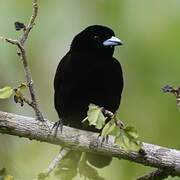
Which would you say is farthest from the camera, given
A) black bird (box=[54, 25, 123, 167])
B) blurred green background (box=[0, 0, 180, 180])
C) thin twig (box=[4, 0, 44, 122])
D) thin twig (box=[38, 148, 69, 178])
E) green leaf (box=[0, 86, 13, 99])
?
black bird (box=[54, 25, 123, 167])

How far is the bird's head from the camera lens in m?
4.62

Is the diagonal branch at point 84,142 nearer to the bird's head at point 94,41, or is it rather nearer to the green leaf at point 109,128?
the green leaf at point 109,128

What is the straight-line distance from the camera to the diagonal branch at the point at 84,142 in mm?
3498

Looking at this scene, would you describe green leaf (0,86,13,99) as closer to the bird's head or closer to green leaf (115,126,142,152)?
green leaf (115,126,142,152)

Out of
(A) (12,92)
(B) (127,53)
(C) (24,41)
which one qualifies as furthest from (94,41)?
(A) (12,92)

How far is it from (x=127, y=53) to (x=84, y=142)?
99cm

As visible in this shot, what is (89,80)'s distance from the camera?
174 inches

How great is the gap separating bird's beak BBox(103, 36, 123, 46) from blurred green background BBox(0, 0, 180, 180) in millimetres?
52

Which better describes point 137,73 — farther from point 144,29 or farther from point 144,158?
point 144,158

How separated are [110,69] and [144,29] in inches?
20.1

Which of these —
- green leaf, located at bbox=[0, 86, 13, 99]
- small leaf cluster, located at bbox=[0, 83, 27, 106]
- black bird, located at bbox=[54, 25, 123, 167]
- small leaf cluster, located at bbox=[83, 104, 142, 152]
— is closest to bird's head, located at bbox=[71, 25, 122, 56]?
black bird, located at bbox=[54, 25, 123, 167]

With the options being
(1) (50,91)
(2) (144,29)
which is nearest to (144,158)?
(2) (144,29)

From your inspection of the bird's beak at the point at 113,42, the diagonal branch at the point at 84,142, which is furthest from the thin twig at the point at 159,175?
the bird's beak at the point at 113,42

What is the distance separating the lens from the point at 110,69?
449cm
